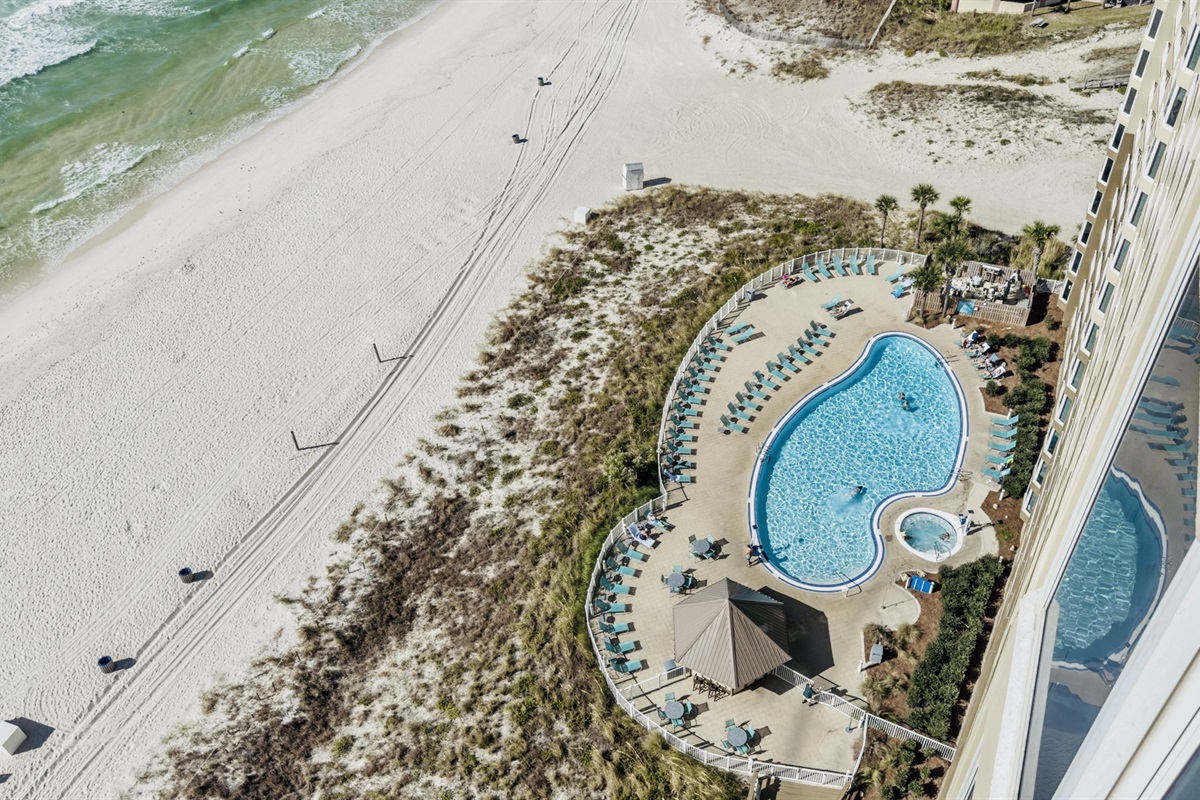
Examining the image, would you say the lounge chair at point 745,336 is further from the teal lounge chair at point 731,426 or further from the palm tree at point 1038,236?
the palm tree at point 1038,236

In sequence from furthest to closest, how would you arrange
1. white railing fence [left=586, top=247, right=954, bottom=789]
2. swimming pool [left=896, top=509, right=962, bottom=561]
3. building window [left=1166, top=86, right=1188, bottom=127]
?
swimming pool [left=896, top=509, right=962, bottom=561] → white railing fence [left=586, top=247, right=954, bottom=789] → building window [left=1166, top=86, right=1188, bottom=127]

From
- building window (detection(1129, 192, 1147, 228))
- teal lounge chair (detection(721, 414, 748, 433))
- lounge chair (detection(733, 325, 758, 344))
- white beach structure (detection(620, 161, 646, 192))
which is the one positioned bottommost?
teal lounge chair (detection(721, 414, 748, 433))

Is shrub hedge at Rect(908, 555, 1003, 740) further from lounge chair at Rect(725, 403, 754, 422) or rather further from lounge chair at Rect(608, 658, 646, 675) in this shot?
lounge chair at Rect(725, 403, 754, 422)

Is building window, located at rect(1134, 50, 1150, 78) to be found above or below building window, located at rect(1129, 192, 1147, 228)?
above

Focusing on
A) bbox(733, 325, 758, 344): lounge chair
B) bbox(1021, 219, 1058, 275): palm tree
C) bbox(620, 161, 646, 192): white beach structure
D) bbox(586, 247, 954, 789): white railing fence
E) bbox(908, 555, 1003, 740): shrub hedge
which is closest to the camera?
bbox(586, 247, 954, 789): white railing fence

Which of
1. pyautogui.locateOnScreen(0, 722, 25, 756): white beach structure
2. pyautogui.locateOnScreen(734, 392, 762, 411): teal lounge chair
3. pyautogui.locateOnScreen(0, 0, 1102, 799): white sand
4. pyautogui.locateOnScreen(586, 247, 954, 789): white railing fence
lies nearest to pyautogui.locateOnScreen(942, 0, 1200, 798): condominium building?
pyautogui.locateOnScreen(586, 247, 954, 789): white railing fence

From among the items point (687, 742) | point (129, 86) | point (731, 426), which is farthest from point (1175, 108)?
point (129, 86)
